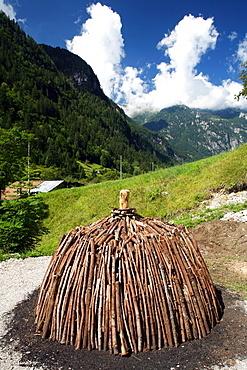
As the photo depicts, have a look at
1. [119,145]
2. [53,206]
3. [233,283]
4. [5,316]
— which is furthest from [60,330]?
[119,145]

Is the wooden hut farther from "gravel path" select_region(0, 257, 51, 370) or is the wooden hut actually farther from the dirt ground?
"gravel path" select_region(0, 257, 51, 370)

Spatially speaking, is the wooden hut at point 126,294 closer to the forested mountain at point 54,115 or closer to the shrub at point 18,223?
the shrub at point 18,223

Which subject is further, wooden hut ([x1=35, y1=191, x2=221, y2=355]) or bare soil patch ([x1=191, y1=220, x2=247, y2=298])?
bare soil patch ([x1=191, y1=220, x2=247, y2=298])

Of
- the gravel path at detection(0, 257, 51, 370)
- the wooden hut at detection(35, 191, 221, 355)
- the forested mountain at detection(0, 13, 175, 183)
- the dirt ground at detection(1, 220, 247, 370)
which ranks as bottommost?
the gravel path at detection(0, 257, 51, 370)

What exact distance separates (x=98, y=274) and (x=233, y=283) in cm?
397

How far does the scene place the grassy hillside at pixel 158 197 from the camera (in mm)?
15953

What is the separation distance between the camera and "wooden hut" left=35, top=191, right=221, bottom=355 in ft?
11.7

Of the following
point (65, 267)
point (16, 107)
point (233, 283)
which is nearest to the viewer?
point (65, 267)

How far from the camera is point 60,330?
3752mm

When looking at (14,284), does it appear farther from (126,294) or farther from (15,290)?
(126,294)

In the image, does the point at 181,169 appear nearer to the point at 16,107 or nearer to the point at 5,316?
the point at 5,316

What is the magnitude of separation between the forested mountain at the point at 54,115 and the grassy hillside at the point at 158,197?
6585 cm

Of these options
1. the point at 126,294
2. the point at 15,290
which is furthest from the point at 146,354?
the point at 15,290

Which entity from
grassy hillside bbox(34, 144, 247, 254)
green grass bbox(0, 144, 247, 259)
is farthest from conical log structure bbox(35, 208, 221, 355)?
grassy hillside bbox(34, 144, 247, 254)
